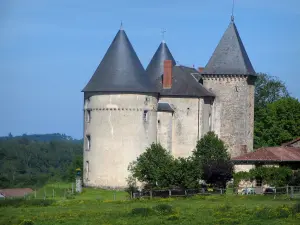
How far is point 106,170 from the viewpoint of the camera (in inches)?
2263

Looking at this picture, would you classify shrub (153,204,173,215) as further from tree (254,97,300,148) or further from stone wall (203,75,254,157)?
tree (254,97,300,148)

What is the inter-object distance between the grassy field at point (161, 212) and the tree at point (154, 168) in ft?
15.2

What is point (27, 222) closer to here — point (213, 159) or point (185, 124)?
point (213, 159)

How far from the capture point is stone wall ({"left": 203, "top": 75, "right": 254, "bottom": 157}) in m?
61.6

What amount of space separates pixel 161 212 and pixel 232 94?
24.8 metres

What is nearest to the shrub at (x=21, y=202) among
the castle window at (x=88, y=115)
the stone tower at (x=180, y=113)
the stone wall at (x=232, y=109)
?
→ the castle window at (x=88, y=115)

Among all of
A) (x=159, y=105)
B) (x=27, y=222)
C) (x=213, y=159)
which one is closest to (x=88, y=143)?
(x=159, y=105)

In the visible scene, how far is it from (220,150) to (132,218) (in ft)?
74.1

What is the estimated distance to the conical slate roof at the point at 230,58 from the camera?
61.6 m

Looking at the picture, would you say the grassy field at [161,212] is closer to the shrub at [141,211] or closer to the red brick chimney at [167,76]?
the shrub at [141,211]


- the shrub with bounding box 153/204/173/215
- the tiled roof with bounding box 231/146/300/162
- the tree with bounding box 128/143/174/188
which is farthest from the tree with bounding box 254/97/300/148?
the shrub with bounding box 153/204/173/215

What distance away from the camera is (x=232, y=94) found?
61.7m

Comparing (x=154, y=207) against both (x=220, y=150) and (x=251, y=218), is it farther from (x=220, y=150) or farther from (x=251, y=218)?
(x=220, y=150)

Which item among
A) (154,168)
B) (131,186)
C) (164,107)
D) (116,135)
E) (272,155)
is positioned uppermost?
(164,107)
